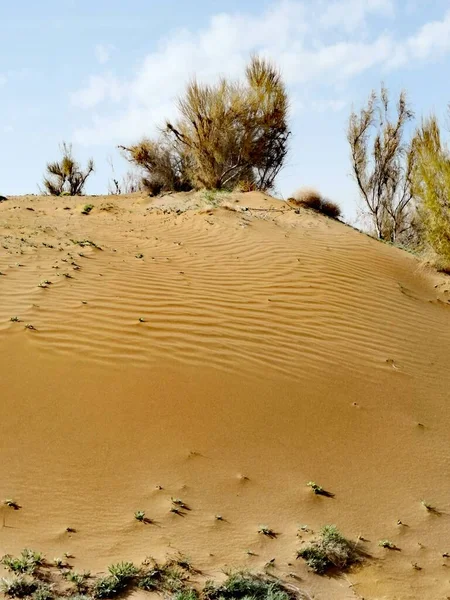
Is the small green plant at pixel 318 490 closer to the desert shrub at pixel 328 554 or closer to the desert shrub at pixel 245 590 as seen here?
the desert shrub at pixel 328 554

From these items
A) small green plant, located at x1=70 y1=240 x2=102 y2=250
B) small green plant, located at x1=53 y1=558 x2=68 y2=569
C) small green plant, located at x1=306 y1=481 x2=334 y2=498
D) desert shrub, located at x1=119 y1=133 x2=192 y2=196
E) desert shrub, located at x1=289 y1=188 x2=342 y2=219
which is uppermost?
desert shrub, located at x1=119 y1=133 x2=192 y2=196

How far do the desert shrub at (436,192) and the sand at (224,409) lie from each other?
4.85 feet

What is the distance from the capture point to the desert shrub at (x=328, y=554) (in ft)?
11.6

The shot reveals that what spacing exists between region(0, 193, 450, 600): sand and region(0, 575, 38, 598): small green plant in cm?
37

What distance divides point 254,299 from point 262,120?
1221cm

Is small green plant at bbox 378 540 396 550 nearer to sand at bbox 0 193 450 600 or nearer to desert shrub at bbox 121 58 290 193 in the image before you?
sand at bbox 0 193 450 600

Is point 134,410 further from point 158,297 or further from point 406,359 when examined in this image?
point 406,359

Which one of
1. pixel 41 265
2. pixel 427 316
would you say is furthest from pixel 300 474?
pixel 41 265

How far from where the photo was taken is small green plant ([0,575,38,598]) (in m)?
3.04

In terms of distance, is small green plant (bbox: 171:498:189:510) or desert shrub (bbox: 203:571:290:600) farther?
small green plant (bbox: 171:498:189:510)

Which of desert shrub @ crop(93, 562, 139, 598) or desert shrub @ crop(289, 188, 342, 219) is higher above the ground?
desert shrub @ crop(289, 188, 342, 219)

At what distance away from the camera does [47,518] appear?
3.82 meters

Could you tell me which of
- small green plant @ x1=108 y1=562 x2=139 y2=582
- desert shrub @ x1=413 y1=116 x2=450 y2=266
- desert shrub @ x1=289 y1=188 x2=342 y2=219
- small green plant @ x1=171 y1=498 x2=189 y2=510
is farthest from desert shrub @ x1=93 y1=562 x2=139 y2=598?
desert shrub @ x1=289 y1=188 x2=342 y2=219

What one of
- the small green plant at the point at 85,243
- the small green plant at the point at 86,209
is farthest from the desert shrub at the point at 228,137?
the small green plant at the point at 85,243
